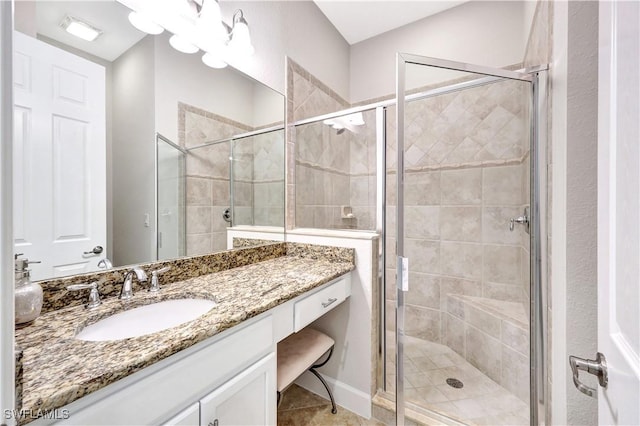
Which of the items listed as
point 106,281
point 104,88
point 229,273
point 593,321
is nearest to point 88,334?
point 106,281

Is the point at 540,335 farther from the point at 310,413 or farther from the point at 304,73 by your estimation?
the point at 304,73

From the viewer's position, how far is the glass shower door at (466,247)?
1.28 metres

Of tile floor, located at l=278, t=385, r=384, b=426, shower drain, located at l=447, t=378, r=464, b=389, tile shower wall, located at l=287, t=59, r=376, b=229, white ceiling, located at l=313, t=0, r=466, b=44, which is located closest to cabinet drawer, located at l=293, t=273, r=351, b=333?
tile shower wall, located at l=287, t=59, r=376, b=229

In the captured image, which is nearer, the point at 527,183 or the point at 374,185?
the point at 527,183

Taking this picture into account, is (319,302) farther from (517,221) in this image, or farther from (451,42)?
(451,42)

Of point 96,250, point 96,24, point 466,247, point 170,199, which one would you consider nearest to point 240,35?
point 96,24

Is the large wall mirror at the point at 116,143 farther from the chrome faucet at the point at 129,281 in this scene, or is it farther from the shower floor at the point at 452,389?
the shower floor at the point at 452,389

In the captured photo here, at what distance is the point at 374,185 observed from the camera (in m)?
1.68

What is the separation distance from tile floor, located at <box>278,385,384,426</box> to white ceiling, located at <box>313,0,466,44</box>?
2797 millimetres

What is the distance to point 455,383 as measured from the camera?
1.53m

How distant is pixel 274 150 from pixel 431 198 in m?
1.05

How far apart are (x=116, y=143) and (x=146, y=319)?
0.66 m
